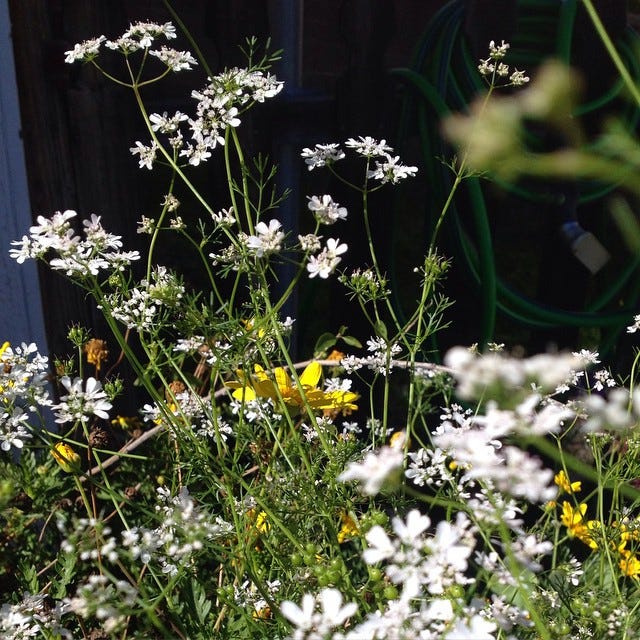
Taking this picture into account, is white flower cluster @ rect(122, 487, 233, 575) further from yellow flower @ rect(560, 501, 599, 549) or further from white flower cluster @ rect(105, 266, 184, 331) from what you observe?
yellow flower @ rect(560, 501, 599, 549)

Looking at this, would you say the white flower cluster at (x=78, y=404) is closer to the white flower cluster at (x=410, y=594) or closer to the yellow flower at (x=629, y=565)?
the white flower cluster at (x=410, y=594)

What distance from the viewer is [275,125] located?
1.94 m

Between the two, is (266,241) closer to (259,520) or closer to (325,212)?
(325,212)

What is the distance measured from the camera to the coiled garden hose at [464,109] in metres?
2.08

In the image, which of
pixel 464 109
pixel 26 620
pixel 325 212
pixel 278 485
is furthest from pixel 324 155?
pixel 464 109

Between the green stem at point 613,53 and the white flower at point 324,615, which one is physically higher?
the green stem at point 613,53

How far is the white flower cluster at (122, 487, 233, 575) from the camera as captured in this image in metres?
0.68

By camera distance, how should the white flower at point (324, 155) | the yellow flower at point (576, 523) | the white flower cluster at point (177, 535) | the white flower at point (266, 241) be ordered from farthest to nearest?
the yellow flower at point (576, 523)
the white flower at point (324, 155)
the white flower at point (266, 241)
the white flower cluster at point (177, 535)

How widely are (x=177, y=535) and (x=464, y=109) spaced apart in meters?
1.60

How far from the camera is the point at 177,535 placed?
865 millimetres

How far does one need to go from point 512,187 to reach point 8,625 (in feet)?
5.92

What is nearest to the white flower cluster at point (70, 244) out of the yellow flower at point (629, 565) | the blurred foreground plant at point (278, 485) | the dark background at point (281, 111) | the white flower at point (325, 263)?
the blurred foreground plant at point (278, 485)

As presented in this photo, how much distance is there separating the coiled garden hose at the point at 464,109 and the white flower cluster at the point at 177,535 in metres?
1.36

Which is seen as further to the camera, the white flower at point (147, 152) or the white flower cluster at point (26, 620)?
the white flower at point (147, 152)
